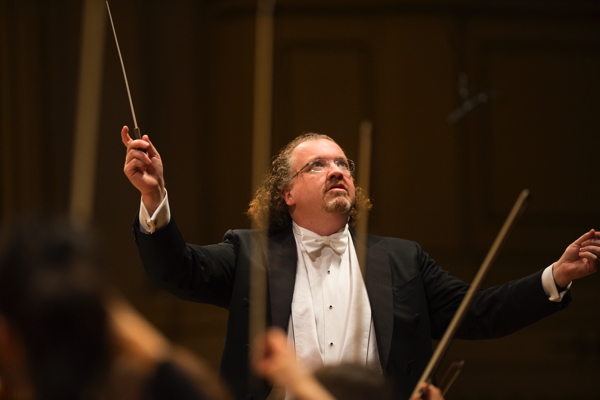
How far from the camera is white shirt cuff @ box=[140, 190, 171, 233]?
1.73 m

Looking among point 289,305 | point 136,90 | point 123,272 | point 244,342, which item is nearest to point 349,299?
point 289,305

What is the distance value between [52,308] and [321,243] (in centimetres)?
152

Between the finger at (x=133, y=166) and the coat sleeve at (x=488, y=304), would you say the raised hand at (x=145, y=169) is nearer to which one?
the finger at (x=133, y=166)

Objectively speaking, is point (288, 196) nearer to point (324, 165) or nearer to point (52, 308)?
point (324, 165)

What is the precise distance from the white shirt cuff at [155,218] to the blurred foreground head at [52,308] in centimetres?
108

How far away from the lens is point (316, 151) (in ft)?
7.45

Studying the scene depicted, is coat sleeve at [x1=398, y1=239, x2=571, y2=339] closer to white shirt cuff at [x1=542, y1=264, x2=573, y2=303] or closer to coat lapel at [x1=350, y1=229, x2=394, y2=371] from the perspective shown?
white shirt cuff at [x1=542, y1=264, x2=573, y2=303]

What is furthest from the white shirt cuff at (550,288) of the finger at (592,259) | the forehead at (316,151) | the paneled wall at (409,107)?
the paneled wall at (409,107)

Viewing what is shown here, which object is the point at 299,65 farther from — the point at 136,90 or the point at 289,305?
the point at 289,305

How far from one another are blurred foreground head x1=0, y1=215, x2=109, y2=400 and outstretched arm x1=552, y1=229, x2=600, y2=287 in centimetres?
138

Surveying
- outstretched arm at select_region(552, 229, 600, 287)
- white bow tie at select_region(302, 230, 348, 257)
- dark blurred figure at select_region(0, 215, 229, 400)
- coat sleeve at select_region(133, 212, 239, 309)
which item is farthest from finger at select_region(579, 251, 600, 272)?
dark blurred figure at select_region(0, 215, 229, 400)

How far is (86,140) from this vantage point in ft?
2.63

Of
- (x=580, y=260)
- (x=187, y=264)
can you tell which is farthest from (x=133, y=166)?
(x=580, y=260)

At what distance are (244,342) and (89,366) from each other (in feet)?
4.15
